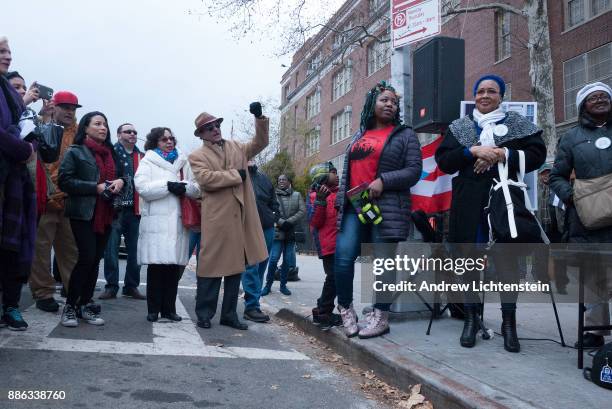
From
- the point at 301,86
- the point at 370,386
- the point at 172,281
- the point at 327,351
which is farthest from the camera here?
the point at 301,86

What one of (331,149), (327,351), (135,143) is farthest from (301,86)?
(327,351)

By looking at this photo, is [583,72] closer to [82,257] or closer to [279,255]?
[279,255]

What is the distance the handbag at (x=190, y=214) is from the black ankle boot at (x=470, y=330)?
275 cm

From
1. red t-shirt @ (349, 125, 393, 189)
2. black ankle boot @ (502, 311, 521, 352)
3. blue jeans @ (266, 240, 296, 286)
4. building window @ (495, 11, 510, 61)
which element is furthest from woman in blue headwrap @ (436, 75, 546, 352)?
building window @ (495, 11, 510, 61)

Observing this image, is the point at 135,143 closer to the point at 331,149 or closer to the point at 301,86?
the point at 331,149

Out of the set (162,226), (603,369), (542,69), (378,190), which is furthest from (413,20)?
(542,69)

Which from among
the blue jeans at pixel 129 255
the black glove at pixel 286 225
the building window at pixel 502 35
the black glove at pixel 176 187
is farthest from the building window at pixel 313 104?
the black glove at pixel 176 187

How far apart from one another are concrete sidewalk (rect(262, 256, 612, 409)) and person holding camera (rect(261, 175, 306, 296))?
2778mm

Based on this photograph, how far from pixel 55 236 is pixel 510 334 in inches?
178

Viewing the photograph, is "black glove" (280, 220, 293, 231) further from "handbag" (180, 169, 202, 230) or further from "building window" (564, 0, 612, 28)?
"building window" (564, 0, 612, 28)

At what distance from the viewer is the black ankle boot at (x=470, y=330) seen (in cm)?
416

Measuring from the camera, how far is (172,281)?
5.67 m

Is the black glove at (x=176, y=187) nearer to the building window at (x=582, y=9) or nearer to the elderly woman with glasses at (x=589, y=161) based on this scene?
the elderly woman with glasses at (x=589, y=161)

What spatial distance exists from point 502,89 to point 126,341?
3542mm
